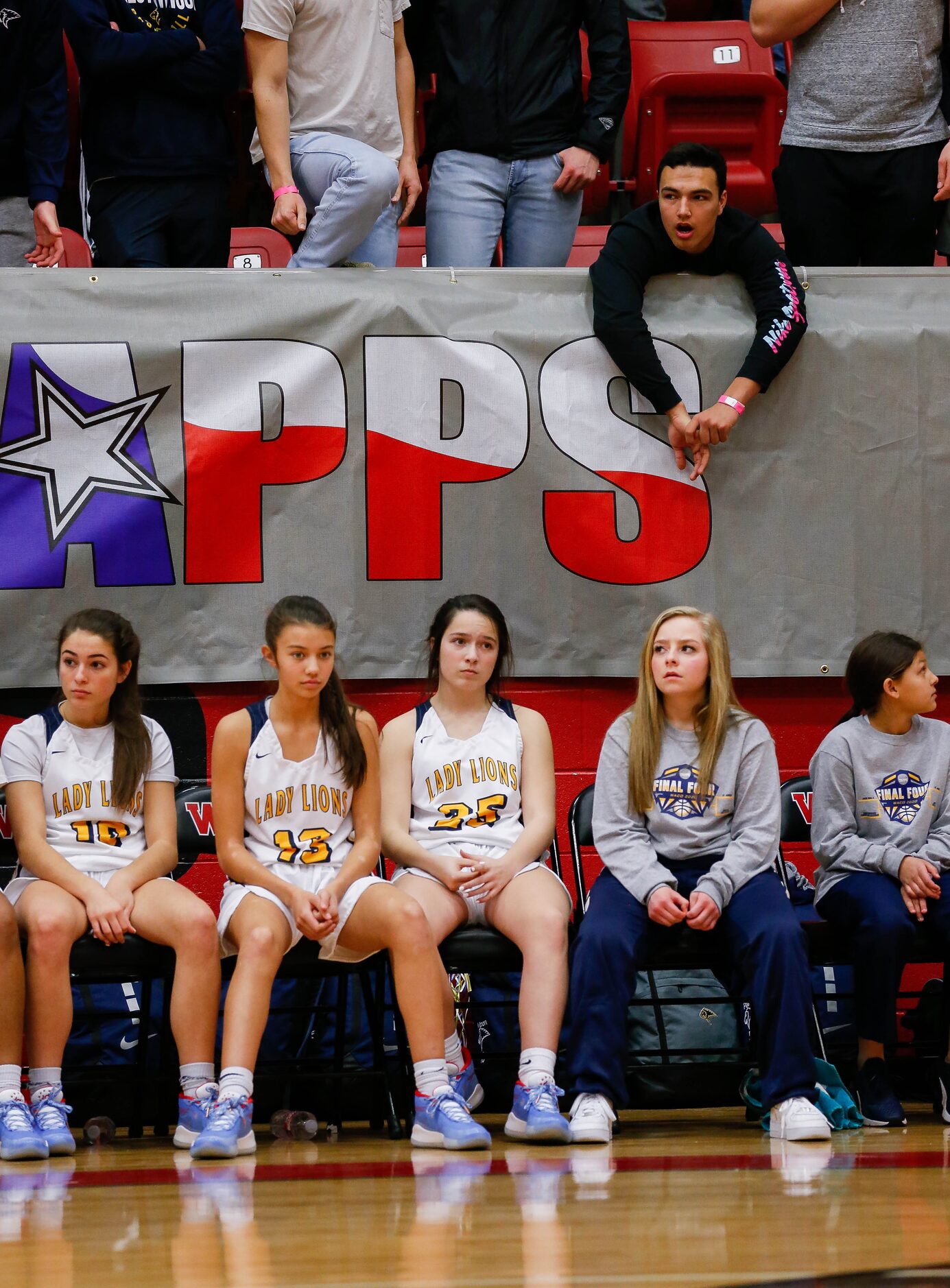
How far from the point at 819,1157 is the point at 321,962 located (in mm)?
1165

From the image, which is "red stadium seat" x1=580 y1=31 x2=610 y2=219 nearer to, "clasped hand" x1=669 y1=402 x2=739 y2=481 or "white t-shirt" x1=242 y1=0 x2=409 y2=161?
"white t-shirt" x1=242 y1=0 x2=409 y2=161

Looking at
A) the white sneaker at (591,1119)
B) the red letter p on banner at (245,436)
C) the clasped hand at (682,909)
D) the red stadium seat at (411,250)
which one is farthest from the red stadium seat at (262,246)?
the white sneaker at (591,1119)

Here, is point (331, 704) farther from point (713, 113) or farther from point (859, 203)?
point (713, 113)

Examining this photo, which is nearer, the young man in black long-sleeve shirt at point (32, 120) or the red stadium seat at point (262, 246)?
the young man in black long-sleeve shirt at point (32, 120)

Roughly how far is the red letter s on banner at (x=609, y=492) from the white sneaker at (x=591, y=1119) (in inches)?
64.9

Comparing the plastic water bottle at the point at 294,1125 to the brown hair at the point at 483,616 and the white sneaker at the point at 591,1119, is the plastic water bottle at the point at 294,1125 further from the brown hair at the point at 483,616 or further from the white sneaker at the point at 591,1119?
the brown hair at the point at 483,616

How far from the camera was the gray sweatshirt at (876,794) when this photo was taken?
12.2ft

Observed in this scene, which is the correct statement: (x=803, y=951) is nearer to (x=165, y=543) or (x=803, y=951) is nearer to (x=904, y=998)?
(x=904, y=998)

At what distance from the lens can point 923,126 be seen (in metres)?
4.64

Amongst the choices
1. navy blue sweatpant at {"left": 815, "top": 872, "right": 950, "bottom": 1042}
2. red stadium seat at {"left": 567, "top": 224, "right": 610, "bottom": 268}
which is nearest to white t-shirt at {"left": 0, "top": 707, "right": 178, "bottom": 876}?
navy blue sweatpant at {"left": 815, "top": 872, "right": 950, "bottom": 1042}

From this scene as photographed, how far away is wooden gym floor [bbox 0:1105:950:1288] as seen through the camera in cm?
194

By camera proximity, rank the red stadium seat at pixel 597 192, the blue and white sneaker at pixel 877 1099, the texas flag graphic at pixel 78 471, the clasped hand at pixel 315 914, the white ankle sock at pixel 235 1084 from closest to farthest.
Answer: the white ankle sock at pixel 235 1084 < the clasped hand at pixel 315 914 < the blue and white sneaker at pixel 877 1099 < the texas flag graphic at pixel 78 471 < the red stadium seat at pixel 597 192

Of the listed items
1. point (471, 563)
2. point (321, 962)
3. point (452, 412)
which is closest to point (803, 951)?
point (321, 962)

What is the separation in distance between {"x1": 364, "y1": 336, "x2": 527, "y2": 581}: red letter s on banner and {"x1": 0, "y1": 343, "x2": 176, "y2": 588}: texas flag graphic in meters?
0.60
